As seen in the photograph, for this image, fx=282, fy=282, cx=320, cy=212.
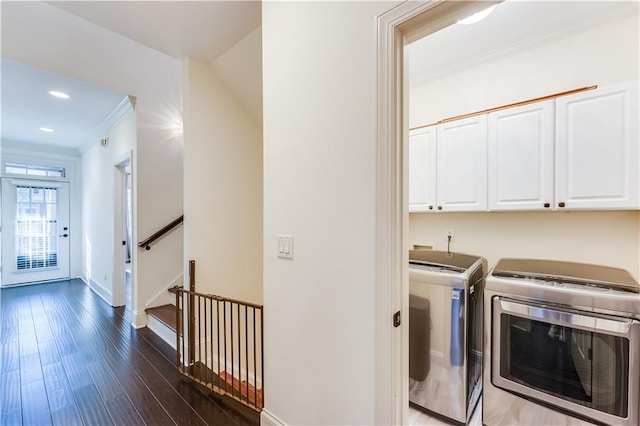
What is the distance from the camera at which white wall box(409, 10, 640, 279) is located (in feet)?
5.71

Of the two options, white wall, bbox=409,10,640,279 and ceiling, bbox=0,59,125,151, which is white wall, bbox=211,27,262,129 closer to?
white wall, bbox=409,10,640,279

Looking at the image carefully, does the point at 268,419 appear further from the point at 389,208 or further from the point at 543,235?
the point at 543,235

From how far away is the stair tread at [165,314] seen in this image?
114 inches

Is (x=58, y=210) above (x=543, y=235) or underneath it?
above

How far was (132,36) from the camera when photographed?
2082 mm

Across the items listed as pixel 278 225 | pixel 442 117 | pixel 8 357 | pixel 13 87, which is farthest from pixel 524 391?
pixel 13 87

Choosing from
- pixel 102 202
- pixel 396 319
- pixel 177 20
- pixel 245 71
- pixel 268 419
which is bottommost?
pixel 268 419

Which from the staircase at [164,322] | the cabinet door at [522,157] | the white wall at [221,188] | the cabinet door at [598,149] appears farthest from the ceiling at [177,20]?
the staircase at [164,322]

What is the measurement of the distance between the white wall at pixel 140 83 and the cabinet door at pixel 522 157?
9.82ft

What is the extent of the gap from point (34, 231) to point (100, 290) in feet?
6.89

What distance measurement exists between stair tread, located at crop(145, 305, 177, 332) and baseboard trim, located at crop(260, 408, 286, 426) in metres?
1.63

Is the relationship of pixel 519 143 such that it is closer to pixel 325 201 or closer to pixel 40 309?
pixel 325 201

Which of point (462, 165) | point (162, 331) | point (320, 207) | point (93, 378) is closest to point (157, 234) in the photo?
point (162, 331)

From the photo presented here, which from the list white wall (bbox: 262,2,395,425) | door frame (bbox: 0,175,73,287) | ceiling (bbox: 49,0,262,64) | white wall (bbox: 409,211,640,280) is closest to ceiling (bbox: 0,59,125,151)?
door frame (bbox: 0,175,73,287)
